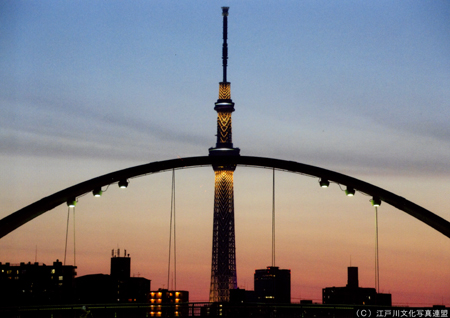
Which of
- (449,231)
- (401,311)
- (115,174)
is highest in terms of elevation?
(115,174)

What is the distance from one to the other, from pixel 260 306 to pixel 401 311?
6.65 meters

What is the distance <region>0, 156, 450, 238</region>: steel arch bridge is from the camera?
119 feet

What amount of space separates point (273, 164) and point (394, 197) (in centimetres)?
595

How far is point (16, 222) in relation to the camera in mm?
35969

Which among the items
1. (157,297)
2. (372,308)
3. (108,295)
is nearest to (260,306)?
(372,308)

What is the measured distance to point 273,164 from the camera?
127 feet

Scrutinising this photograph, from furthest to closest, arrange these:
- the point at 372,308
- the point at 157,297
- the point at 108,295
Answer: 1. the point at 108,295
2. the point at 157,297
3. the point at 372,308

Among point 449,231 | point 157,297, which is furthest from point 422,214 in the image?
point 157,297

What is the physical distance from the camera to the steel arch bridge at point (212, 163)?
36.3 meters

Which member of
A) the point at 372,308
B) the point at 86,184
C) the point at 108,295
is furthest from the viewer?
the point at 108,295

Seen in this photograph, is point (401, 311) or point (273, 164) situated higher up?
point (273, 164)

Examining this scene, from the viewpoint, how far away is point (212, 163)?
38688 millimetres

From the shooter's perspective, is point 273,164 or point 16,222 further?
point 273,164

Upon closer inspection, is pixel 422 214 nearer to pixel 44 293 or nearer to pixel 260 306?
pixel 260 306
